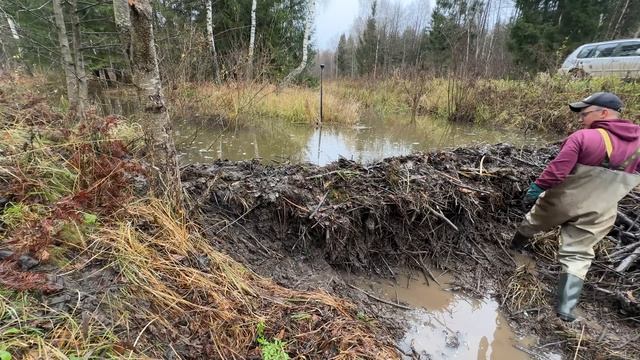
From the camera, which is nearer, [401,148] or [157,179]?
[157,179]

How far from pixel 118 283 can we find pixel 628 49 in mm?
14915

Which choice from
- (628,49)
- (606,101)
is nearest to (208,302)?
(606,101)

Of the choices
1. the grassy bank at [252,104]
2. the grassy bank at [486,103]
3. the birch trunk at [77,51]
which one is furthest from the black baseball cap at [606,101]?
the birch trunk at [77,51]

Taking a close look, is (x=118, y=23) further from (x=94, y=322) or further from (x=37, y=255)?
(x=94, y=322)

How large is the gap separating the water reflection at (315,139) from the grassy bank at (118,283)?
323 centimetres

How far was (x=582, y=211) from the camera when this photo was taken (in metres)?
3.02

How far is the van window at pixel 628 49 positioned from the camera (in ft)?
34.8

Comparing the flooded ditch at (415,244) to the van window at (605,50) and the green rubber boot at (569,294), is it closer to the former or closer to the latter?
the green rubber boot at (569,294)

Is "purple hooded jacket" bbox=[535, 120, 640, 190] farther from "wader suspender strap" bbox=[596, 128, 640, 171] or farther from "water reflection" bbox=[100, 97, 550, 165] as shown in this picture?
"water reflection" bbox=[100, 97, 550, 165]

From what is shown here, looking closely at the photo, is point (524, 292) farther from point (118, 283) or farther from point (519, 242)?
point (118, 283)

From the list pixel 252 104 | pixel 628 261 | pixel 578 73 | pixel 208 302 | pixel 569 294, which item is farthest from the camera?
pixel 578 73

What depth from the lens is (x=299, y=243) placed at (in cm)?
303

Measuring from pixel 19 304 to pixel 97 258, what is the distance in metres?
0.43

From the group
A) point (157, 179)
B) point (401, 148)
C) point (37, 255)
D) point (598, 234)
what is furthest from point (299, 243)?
point (401, 148)
